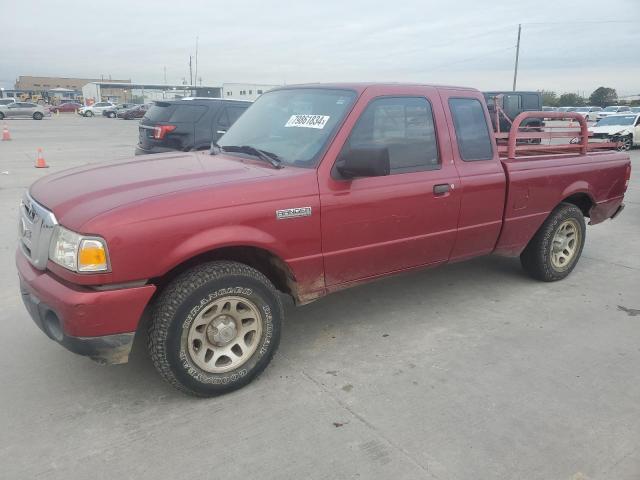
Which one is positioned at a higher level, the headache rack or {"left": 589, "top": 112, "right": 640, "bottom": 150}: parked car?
A: {"left": 589, "top": 112, "right": 640, "bottom": 150}: parked car

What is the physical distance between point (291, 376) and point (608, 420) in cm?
187

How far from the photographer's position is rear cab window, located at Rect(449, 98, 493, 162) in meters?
4.15

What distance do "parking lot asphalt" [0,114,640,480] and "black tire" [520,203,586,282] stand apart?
48 cm

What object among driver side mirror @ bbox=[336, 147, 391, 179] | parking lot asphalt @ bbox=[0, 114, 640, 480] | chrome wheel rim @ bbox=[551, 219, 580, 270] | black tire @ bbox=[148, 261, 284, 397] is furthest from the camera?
chrome wheel rim @ bbox=[551, 219, 580, 270]

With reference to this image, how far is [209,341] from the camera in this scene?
3.11m

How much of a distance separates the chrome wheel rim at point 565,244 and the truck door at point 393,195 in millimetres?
1615

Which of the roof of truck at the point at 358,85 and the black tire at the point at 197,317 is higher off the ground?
the roof of truck at the point at 358,85

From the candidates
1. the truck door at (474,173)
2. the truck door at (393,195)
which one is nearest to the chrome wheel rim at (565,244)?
the truck door at (474,173)

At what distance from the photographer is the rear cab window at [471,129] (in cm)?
415

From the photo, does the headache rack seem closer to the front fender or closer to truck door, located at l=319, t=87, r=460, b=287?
truck door, located at l=319, t=87, r=460, b=287

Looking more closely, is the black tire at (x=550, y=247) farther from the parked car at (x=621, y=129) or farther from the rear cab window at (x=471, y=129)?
the parked car at (x=621, y=129)

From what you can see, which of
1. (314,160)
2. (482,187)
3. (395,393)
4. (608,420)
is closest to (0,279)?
(314,160)

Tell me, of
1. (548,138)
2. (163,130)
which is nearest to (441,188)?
(548,138)

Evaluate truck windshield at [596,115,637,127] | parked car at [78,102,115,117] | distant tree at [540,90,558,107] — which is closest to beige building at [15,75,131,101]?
parked car at [78,102,115,117]
